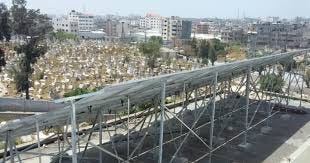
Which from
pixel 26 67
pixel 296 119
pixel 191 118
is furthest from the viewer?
pixel 26 67

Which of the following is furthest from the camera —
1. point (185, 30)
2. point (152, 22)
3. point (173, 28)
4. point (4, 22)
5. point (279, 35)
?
point (152, 22)

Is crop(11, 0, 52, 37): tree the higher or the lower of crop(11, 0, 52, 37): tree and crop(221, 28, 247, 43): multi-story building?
the higher

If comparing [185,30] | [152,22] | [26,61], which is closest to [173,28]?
[185,30]

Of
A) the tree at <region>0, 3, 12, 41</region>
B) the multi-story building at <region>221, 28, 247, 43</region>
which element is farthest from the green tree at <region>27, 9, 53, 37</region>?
the multi-story building at <region>221, 28, 247, 43</region>

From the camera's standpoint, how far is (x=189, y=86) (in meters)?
11.5

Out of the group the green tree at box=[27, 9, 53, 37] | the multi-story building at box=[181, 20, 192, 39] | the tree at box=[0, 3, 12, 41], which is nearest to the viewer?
→ the green tree at box=[27, 9, 53, 37]

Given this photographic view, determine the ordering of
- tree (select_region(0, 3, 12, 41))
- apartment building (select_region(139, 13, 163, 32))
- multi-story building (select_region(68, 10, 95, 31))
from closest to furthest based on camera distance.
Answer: tree (select_region(0, 3, 12, 41)) < multi-story building (select_region(68, 10, 95, 31)) < apartment building (select_region(139, 13, 163, 32))

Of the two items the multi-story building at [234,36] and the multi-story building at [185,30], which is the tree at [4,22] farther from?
the multi-story building at [234,36]

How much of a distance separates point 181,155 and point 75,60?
2431cm

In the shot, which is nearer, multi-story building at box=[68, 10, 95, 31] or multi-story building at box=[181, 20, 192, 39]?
multi-story building at box=[181, 20, 192, 39]

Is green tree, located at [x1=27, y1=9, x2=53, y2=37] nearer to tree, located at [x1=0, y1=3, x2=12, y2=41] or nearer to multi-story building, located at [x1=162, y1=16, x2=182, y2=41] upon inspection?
tree, located at [x1=0, y1=3, x2=12, y2=41]

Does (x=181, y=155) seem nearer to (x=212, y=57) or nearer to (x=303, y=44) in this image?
(x=212, y=57)

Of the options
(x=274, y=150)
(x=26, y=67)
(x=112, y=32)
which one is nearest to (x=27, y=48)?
(x=26, y=67)

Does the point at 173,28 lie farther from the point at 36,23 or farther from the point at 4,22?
the point at 4,22
